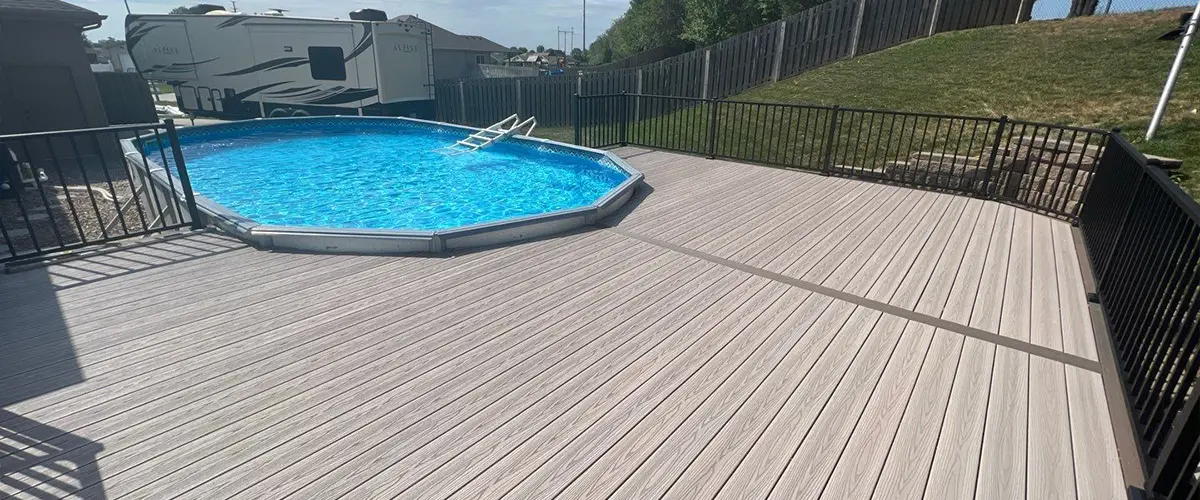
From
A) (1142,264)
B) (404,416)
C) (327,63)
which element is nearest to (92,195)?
(404,416)

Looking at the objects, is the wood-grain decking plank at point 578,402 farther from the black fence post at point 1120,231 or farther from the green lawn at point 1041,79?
the green lawn at point 1041,79

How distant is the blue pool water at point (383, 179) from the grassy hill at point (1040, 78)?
4.44 meters

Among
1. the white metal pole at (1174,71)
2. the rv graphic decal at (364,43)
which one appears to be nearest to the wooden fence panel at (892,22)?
the white metal pole at (1174,71)

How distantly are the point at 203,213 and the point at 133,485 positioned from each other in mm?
3589

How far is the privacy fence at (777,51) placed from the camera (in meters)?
13.3

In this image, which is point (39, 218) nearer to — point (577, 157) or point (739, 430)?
point (577, 157)

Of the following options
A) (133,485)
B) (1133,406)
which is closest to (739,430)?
(1133,406)

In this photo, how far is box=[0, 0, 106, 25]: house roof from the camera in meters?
8.49

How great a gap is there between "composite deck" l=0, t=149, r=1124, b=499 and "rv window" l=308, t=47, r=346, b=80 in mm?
12018

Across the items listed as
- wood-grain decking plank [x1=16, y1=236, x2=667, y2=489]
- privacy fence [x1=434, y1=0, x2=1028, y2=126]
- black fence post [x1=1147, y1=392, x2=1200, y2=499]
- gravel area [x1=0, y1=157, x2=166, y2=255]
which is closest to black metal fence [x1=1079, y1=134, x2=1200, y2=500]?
black fence post [x1=1147, y1=392, x2=1200, y2=499]

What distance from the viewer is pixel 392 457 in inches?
77.8

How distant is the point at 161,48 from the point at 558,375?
19.5 metres

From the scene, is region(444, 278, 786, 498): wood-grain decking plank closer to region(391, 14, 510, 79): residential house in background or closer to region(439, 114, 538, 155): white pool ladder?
region(439, 114, 538, 155): white pool ladder

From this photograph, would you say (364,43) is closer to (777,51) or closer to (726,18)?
(777,51)
